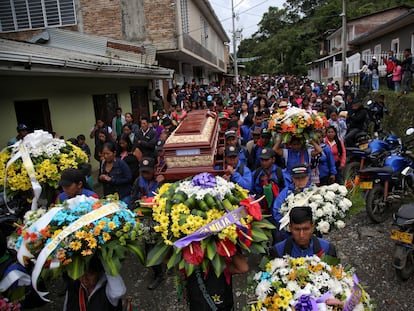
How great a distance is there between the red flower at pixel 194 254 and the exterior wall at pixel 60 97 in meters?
6.22

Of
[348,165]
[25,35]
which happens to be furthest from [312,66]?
[348,165]

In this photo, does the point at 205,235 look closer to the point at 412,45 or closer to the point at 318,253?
the point at 318,253

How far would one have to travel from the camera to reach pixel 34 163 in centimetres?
407

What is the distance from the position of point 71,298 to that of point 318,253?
6.54 feet

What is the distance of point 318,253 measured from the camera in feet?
9.09

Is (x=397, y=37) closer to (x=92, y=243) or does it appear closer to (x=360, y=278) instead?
(x=360, y=278)

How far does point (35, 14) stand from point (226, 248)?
16.3 metres

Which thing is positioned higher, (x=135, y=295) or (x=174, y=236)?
(x=174, y=236)

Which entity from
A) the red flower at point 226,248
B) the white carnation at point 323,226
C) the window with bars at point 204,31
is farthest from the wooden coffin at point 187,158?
the window with bars at point 204,31

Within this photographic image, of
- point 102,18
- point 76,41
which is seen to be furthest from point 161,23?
point 76,41

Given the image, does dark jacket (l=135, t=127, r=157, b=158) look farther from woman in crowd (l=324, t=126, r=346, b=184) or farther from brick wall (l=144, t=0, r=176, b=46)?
brick wall (l=144, t=0, r=176, b=46)

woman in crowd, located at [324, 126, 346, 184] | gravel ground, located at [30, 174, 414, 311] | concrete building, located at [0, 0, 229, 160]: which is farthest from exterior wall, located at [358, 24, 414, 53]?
gravel ground, located at [30, 174, 414, 311]

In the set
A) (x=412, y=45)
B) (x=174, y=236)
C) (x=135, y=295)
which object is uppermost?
(x=412, y=45)

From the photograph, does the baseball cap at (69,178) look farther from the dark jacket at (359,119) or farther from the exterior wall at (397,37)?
the exterior wall at (397,37)
